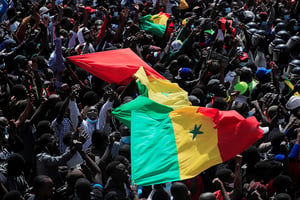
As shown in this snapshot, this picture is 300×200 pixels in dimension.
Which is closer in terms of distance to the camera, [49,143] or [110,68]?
[49,143]

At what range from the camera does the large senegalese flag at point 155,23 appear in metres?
14.4

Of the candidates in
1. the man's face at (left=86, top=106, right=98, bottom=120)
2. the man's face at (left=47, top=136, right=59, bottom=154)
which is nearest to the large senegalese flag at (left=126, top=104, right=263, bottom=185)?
the man's face at (left=86, top=106, right=98, bottom=120)

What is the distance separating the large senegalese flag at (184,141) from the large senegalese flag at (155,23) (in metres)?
6.24

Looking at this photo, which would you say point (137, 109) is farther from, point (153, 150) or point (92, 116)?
point (153, 150)

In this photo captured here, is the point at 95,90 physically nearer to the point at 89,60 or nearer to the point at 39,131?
the point at 89,60

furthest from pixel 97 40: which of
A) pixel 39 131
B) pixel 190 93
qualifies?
pixel 39 131

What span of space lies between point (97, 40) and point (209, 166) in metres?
5.71

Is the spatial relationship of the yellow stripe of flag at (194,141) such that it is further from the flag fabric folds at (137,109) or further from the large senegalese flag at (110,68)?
the large senegalese flag at (110,68)

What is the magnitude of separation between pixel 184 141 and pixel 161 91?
224 cm

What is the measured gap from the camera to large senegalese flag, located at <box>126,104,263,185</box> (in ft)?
24.0

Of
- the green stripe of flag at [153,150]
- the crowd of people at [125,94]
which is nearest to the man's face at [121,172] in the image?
the crowd of people at [125,94]

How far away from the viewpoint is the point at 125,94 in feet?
32.3

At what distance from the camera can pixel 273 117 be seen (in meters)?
9.03

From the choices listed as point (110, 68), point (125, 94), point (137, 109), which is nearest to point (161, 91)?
point (125, 94)
